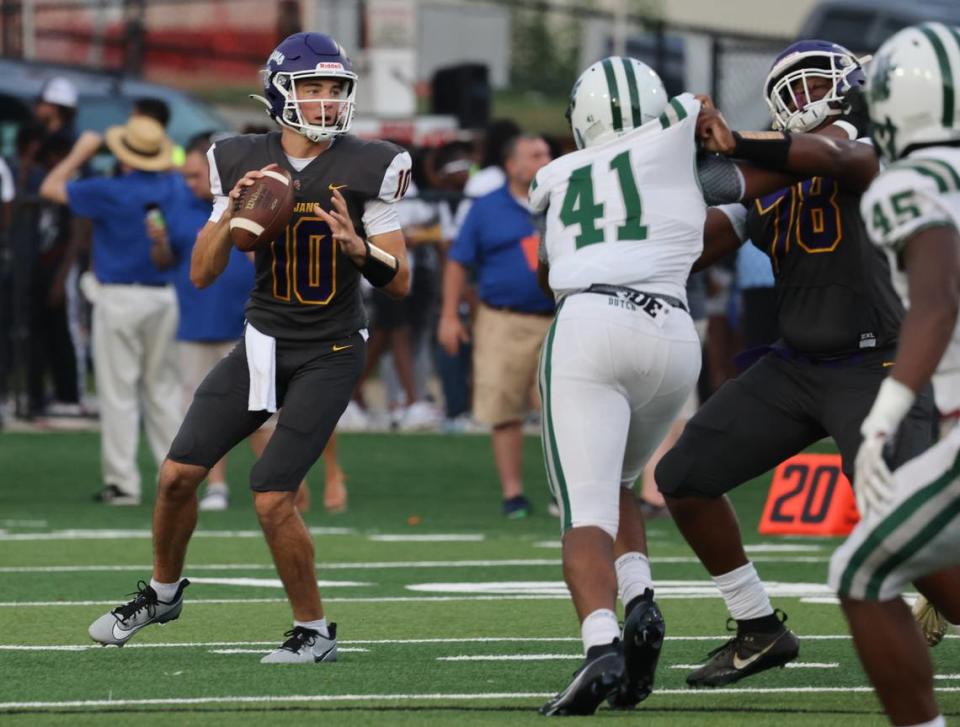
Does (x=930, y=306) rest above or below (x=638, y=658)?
above

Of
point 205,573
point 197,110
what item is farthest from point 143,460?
point 197,110

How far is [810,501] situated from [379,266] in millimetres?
4722

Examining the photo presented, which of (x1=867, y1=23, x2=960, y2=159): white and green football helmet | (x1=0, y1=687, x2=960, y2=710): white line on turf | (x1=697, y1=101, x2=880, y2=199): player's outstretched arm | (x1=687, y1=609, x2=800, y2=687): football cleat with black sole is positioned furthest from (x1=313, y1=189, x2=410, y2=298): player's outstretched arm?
(x1=867, y1=23, x2=960, y2=159): white and green football helmet

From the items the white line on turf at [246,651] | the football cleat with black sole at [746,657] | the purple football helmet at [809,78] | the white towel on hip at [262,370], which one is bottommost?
the white line on turf at [246,651]

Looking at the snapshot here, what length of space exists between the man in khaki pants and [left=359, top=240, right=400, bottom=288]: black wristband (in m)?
4.54

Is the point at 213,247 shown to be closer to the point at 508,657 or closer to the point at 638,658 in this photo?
the point at 508,657

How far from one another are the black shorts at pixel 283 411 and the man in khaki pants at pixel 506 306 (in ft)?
14.8

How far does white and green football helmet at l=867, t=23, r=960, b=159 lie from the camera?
16.1 ft

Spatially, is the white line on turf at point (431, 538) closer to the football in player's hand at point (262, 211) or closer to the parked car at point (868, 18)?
the football in player's hand at point (262, 211)

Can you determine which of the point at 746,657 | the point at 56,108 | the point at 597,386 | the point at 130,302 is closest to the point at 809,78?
the point at 597,386

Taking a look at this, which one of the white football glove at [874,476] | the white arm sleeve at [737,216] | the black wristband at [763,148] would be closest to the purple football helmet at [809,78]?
the white arm sleeve at [737,216]

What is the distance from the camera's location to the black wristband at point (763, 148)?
18.9ft

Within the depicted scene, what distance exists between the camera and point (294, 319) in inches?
270

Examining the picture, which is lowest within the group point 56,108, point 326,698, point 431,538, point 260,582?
point 431,538
